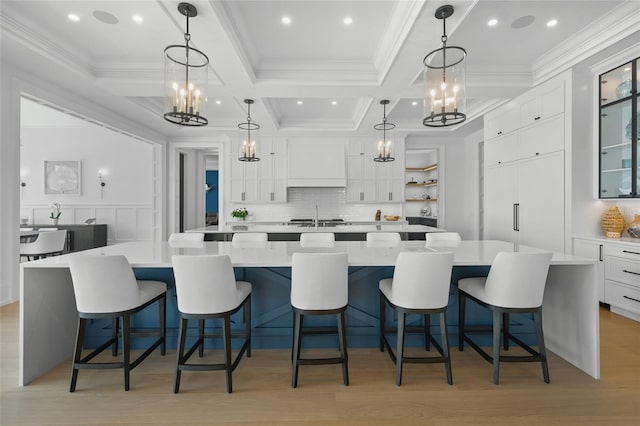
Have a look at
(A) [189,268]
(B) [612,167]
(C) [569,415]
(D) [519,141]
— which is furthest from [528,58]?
A: (A) [189,268]

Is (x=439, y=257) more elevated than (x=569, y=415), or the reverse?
(x=439, y=257)

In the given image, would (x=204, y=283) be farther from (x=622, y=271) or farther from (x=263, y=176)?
(x=263, y=176)

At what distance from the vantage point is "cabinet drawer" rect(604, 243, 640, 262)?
3.04 metres

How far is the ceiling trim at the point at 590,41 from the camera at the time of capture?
286 centimetres

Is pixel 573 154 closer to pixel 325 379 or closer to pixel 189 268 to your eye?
pixel 325 379

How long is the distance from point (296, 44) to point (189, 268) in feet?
9.03

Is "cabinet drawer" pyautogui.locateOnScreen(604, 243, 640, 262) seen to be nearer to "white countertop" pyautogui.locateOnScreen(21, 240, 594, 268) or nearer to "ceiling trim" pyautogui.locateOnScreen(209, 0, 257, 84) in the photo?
Result: "white countertop" pyautogui.locateOnScreen(21, 240, 594, 268)

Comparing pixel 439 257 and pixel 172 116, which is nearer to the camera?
pixel 439 257

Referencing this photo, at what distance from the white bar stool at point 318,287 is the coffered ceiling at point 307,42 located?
6.84 feet

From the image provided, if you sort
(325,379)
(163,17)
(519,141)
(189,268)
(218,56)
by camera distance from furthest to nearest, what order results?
(519,141) < (218,56) < (163,17) < (325,379) < (189,268)

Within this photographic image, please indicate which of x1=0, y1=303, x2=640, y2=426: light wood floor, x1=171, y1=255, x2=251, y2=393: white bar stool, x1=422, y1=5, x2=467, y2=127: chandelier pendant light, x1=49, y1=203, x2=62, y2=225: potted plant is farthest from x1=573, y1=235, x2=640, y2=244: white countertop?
x1=49, y1=203, x2=62, y2=225: potted plant

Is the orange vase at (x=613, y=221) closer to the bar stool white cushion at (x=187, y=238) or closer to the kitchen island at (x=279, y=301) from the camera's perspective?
the kitchen island at (x=279, y=301)

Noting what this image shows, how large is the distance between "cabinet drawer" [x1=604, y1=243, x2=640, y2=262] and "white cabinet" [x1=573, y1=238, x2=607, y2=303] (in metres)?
0.06

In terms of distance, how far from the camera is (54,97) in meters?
4.06
